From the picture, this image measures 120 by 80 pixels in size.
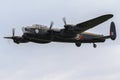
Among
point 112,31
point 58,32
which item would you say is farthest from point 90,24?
point 112,31

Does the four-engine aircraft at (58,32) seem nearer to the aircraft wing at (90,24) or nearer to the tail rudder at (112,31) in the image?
the aircraft wing at (90,24)

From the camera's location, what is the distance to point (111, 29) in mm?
86938

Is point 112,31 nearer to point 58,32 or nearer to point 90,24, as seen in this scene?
point 90,24

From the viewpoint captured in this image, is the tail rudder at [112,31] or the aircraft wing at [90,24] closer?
the aircraft wing at [90,24]

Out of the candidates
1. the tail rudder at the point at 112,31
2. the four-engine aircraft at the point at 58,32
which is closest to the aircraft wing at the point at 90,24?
the four-engine aircraft at the point at 58,32

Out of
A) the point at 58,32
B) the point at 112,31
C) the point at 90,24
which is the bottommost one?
the point at 112,31

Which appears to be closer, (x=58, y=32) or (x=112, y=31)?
(x=58, y=32)

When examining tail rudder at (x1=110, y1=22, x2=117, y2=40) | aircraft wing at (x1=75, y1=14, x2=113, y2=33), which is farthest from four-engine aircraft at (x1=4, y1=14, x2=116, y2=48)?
tail rudder at (x1=110, y1=22, x2=117, y2=40)

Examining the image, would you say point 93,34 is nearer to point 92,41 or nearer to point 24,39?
point 92,41

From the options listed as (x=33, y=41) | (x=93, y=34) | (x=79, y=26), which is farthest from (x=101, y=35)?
(x=33, y=41)

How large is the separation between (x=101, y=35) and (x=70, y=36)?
7675 millimetres

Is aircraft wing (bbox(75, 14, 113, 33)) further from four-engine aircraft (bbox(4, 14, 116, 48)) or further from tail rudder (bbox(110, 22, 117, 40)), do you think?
tail rudder (bbox(110, 22, 117, 40))

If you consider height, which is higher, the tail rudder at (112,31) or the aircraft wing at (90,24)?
the aircraft wing at (90,24)

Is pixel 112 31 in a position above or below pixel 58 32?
below
